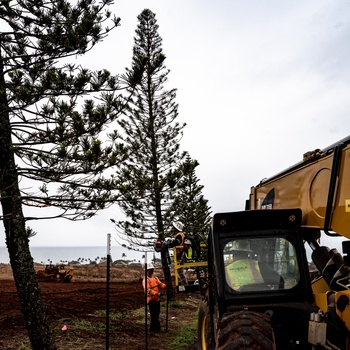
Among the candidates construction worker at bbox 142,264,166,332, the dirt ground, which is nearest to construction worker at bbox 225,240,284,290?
the dirt ground

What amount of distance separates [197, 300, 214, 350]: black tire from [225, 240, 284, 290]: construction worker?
4.43 ft

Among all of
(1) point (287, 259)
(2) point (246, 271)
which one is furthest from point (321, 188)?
(2) point (246, 271)

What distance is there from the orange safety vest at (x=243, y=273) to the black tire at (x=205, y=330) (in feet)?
4.38

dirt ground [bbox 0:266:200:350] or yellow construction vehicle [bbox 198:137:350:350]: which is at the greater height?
yellow construction vehicle [bbox 198:137:350:350]

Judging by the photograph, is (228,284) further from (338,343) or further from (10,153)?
(10,153)

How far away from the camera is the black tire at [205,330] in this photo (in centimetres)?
608

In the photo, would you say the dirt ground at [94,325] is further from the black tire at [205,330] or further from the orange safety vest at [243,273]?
the orange safety vest at [243,273]

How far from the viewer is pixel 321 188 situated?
4926 millimetres

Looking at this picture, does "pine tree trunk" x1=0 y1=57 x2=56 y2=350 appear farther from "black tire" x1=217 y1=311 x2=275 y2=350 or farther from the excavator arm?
"black tire" x1=217 y1=311 x2=275 y2=350

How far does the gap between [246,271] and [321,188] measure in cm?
122

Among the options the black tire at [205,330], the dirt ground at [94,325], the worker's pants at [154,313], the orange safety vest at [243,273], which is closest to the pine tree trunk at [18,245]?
the dirt ground at [94,325]

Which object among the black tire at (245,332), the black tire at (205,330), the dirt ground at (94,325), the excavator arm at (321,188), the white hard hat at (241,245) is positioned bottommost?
the dirt ground at (94,325)

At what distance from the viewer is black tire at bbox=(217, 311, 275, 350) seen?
12.9ft

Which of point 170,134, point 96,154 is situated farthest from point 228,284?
point 170,134
